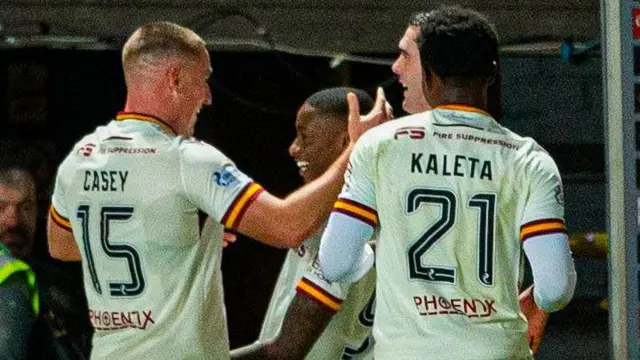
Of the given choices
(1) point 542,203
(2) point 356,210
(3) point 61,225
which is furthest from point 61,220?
(1) point 542,203

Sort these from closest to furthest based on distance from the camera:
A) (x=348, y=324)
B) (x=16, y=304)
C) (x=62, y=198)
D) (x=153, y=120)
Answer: (x=153, y=120)
(x=62, y=198)
(x=348, y=324)
(x=16, y=304)

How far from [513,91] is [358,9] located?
2.73ft

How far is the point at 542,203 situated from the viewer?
402 centimetres

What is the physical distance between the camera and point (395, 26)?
6.39 m

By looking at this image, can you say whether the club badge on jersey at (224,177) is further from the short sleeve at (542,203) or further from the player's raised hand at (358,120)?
the short sleeve at (542,203)

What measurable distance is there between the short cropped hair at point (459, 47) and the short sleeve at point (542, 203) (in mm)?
265

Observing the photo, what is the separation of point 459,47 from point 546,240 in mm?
528

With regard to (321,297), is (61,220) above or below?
above

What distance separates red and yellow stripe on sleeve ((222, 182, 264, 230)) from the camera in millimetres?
4492

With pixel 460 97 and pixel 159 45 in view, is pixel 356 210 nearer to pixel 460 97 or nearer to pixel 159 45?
pixel 460 97

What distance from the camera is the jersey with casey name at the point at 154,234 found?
4.51 m

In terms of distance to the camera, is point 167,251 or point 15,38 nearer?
point 167,251

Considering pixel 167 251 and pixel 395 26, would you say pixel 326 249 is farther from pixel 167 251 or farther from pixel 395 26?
pixel 395 26

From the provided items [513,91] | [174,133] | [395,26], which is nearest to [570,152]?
[513,91]
